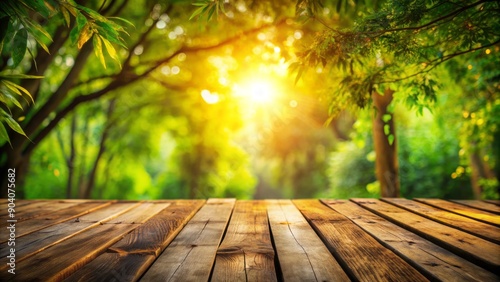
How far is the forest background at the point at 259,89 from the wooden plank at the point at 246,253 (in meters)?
1.02

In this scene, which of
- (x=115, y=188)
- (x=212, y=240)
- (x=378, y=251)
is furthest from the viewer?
(x=115, y=188)

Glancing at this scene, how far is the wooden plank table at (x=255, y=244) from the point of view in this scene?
1432mm

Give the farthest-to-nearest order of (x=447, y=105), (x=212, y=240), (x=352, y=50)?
(x=447, y=105) → (x=352, y=50) → (x=212, y=240)

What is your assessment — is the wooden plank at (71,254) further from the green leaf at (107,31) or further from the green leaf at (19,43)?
the green leaf at (107,31)

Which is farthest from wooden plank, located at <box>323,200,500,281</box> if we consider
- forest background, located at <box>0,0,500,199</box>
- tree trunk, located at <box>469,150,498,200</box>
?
tree trunk, located at <box>469,150,498,200</box>

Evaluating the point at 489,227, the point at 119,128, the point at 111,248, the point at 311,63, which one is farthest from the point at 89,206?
the point at 119,128

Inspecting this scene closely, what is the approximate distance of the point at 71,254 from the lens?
167cm

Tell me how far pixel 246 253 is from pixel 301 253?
29 centimetres

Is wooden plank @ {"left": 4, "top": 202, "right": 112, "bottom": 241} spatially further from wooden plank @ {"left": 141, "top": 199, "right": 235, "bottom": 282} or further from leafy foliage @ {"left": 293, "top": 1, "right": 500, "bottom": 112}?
leafy foliage @ {"left": 293, "top": 1, "right": 500, "bottom": 112}

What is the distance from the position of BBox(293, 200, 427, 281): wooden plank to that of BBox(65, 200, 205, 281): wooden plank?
964 millimetres

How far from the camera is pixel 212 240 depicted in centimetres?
193

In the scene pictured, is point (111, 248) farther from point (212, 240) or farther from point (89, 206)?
point (89, 206)

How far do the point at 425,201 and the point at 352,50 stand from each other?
6.94 ft

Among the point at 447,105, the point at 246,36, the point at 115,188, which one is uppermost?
the point at 246,36
